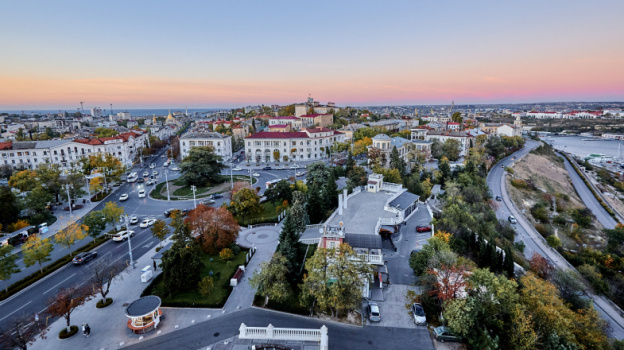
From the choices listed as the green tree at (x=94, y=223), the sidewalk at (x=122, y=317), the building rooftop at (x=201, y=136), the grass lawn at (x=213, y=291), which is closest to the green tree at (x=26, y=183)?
the green tree at (x=94, y=223)

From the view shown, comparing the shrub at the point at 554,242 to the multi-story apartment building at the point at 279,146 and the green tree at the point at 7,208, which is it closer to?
the multi-story apartment building at the point at 279,146

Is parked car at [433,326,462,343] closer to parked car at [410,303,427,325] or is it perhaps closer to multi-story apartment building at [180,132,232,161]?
parked car at [410,303,427,325]

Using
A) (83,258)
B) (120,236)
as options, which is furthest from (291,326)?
(120,236)

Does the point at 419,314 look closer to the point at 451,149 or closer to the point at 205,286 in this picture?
the point at 205,286

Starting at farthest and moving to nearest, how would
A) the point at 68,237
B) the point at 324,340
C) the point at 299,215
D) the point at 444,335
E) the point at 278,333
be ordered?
the point at 299,215, the point at 68,237, the point at 444,335, the point at 278,333, the point at 324,340

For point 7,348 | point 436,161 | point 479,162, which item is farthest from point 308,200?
point 479,162

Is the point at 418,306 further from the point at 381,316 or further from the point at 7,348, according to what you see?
the point at 7,348
